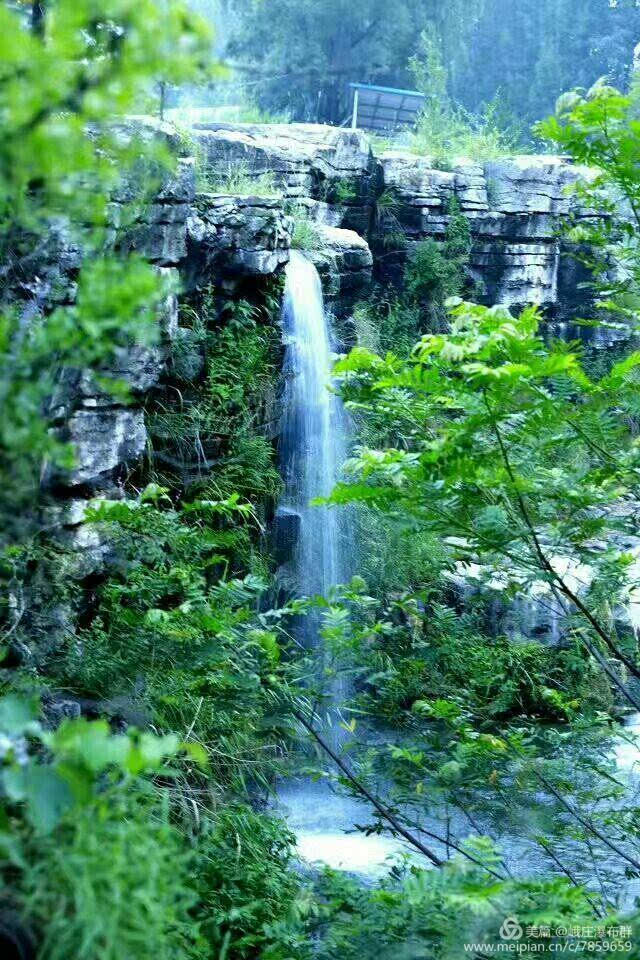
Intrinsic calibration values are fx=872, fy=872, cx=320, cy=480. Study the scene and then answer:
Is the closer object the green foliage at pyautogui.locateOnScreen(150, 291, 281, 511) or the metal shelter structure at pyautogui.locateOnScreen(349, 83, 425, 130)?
the green foliage at pyautogui.locateOnScreen(150, 291, 281, 511)

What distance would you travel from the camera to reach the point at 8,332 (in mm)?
1414

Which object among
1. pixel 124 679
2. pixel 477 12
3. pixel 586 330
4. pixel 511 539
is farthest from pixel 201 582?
pixel 477 12

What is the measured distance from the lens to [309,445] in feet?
26.5

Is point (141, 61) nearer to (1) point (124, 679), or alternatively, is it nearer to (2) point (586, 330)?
(1) point (124, 679)

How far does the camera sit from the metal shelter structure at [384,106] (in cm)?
1612

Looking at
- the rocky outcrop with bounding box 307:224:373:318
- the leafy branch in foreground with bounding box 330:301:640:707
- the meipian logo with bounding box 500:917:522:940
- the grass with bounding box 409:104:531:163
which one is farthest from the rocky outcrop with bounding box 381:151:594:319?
the meipian logo with bounding box 500:917:522:940

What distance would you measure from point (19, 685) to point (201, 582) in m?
0.83

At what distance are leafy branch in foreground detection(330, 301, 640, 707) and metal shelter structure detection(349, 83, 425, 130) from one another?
1439cm

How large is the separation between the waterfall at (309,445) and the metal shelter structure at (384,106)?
912 cm

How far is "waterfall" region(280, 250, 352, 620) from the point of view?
7754 mm

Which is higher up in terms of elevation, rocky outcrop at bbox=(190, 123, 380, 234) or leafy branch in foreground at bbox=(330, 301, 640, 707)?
rocky outcrop at bbox=(190, 123, 380, 234)

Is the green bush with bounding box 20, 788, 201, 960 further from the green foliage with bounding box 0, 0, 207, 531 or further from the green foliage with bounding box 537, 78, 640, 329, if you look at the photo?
the green foliage with bounding box 537, 78, 640, 329

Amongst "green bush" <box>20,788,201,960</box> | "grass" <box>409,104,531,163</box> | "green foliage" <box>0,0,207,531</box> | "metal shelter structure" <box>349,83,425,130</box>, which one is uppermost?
"metal shelter structure" <box>349,83,425,130</box>

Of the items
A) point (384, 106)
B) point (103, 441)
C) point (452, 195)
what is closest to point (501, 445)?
point (103, 441)
